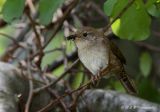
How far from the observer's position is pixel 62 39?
10.0ft

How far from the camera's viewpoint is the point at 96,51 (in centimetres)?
172

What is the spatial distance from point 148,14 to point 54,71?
4.17 ft

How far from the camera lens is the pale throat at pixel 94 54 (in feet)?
5.65

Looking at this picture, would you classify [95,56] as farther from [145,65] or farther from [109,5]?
[145,65]

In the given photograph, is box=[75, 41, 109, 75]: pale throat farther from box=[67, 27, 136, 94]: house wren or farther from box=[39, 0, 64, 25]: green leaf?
box=[39, 0, 64, 25]: green leaf

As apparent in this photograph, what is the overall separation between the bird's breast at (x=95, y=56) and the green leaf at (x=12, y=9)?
0.23 m

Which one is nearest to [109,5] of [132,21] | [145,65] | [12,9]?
[132,21]

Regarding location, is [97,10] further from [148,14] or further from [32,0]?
[148,14]

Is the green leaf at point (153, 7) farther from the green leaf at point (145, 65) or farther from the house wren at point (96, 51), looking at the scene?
the green leaf at point (145, 65)

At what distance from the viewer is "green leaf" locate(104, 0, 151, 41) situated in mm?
1675

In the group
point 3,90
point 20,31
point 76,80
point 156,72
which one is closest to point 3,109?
point 3,90

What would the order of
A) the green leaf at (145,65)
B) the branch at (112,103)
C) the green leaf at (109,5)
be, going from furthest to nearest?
the green leaf at (145,65) → the branch at (112,103) → the green leaf at (109,5)

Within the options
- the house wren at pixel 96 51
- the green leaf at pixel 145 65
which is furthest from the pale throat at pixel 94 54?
the green leaf at pixel 145 65

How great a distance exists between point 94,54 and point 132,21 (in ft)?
0.50
